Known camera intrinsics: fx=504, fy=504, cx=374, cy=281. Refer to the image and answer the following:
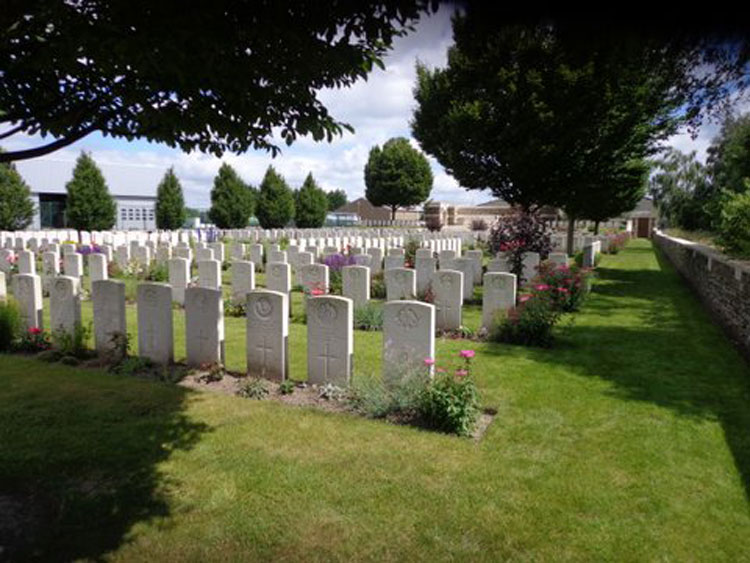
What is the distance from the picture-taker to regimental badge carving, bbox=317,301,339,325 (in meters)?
5.99

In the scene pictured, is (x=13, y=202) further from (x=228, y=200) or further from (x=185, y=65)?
(x=185, y=65)

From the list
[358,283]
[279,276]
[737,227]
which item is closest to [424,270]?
[358,283]

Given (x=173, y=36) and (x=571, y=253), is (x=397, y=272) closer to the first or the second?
(x=173, y=36)

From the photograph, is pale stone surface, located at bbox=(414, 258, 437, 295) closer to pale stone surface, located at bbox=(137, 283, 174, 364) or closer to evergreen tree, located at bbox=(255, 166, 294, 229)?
pale stone surface, located at bbox=(137, 283, 174, 364)

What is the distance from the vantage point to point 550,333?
8.47 m

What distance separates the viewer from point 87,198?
3541cm

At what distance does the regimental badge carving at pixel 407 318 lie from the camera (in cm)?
576

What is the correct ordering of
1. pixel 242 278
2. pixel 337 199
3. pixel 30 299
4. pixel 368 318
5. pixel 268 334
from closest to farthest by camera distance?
pixel 268 334 → pixel 30 299 → pixel 368 318 → pixel 242 278 → pixel 337 199

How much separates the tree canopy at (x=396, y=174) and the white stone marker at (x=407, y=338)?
183 feet

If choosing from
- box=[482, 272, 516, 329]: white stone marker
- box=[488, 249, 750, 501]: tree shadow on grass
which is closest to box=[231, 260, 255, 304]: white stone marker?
box=[482, 272, 516, 329]: white stone marker

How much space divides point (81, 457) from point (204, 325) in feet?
8.11

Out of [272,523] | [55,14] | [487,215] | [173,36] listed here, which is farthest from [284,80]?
[487,215]

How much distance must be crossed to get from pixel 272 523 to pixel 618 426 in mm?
3600

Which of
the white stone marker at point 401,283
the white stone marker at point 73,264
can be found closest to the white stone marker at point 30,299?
the white stone marker at point 73,264
